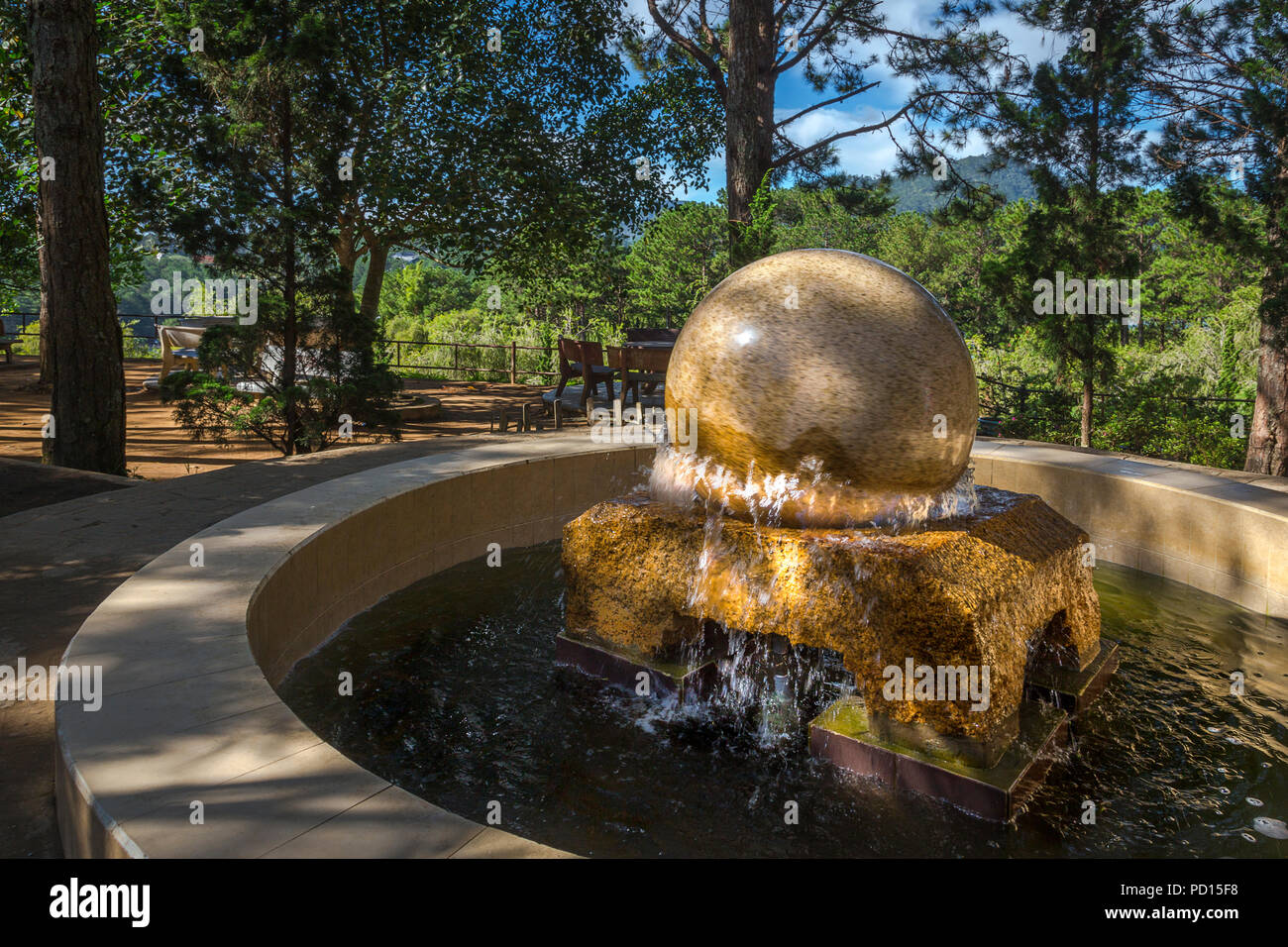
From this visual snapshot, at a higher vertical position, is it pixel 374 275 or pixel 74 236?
pixel 374 275

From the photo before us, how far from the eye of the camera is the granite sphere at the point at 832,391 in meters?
4.98

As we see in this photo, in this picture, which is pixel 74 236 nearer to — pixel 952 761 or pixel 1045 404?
pixel 952 761

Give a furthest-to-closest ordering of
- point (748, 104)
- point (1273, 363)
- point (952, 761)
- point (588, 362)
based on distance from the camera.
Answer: point (588, 362), point (748, 104), point (1273, 363), point (952, 761)

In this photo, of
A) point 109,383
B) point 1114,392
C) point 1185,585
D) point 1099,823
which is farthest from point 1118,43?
point 109,383

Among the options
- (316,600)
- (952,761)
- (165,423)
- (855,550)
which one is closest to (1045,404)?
(855,550)

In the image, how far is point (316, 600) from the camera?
6.05m

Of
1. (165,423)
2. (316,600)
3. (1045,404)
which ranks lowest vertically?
(316,600)

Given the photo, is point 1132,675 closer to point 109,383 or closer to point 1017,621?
point 1017,621

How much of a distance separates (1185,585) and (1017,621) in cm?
402

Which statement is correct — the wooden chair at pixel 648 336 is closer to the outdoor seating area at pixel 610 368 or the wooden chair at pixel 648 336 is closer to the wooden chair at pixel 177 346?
the outdoor seating area at pixel 610 368

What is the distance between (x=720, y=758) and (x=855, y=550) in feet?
4.31

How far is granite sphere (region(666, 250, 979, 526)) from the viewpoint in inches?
196

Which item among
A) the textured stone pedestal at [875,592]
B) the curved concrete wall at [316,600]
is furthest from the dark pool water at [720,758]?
the curved concrete wall at [316,600]

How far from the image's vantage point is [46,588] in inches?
234
